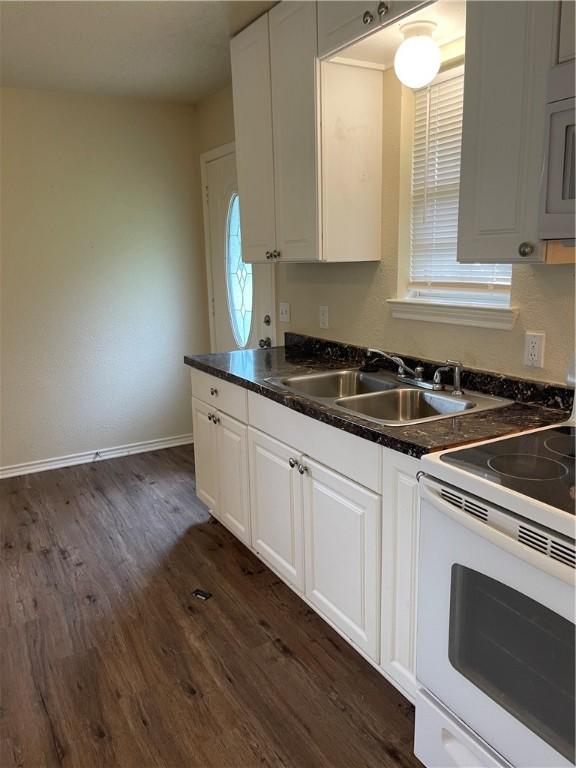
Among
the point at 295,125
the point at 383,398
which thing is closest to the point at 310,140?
the point at 295,125

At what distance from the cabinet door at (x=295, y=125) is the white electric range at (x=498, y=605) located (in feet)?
4.47

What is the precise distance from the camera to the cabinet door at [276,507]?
226 centimetres

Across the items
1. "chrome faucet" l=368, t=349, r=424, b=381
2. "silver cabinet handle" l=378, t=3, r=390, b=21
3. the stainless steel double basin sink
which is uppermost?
"silver cabinet handle" l=378, t=3, r=390, b=21

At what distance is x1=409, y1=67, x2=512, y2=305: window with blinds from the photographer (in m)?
2.19

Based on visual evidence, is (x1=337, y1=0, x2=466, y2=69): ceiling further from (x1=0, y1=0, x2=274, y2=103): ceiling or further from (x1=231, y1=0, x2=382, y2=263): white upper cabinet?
(x1=0, y1=0, x2=274, y2=103): ceiling

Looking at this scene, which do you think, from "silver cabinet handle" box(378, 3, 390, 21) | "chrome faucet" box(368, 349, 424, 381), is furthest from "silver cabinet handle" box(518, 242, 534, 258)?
"silver cabinet handle" box(378, 3, 390, 21)

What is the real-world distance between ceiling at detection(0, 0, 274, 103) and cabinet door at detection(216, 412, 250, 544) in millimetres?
1825

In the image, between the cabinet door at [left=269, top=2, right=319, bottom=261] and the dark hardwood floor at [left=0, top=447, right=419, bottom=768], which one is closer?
the dark hardwood floor at [left=0, top=447, right=419, bottom=768]

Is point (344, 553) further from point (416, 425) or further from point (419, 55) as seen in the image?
point (419, 55)

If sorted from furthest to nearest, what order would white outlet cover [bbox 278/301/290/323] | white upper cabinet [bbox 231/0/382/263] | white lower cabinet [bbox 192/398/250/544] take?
white outlet cover [bbox 278/301/290/323] < white lower cabinet [bbox 192/398/250/544] < white upper cabinet [bbox 231/0/382/263]

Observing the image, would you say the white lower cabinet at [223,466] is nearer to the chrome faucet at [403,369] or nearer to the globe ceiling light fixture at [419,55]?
the chrome faucet at [403,369]

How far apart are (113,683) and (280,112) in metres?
2.37

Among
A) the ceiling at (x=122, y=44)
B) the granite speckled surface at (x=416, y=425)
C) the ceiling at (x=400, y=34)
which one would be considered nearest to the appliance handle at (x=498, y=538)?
the granite speckled surface at (x=416, y=425)

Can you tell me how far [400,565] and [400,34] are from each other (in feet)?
6.02
